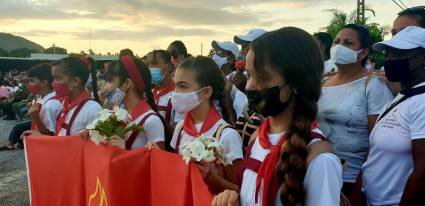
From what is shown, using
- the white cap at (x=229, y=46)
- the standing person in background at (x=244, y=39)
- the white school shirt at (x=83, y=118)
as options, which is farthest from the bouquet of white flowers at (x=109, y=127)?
the white cap at (x=229, y=46)

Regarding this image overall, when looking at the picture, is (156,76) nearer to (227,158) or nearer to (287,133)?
(227,158)

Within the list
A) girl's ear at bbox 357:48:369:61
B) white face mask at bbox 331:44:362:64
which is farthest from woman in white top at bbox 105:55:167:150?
girl's ear at bbox 357:48:369:61

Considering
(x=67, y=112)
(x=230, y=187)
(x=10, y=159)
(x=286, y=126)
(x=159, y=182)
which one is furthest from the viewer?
(x=10, y=159)

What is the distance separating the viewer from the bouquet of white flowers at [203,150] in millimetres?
2805

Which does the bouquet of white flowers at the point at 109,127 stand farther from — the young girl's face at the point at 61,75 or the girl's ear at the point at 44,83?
the girl's ear at the point at 44,83

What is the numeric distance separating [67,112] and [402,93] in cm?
344

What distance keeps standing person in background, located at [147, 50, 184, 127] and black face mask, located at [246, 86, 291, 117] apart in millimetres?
3342

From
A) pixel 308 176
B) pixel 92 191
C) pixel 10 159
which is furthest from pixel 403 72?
pixel 10 159

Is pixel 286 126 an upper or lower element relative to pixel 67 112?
upper

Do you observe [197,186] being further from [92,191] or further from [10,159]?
[10,159]

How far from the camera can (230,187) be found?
2.92 m

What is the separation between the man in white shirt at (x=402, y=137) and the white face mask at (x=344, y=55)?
70cm

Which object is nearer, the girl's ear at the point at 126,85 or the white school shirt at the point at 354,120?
the white school shirt at the point at 354,120

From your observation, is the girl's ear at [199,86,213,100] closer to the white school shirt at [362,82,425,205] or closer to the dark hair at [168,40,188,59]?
the white school shirt at [362,82,425,205]
